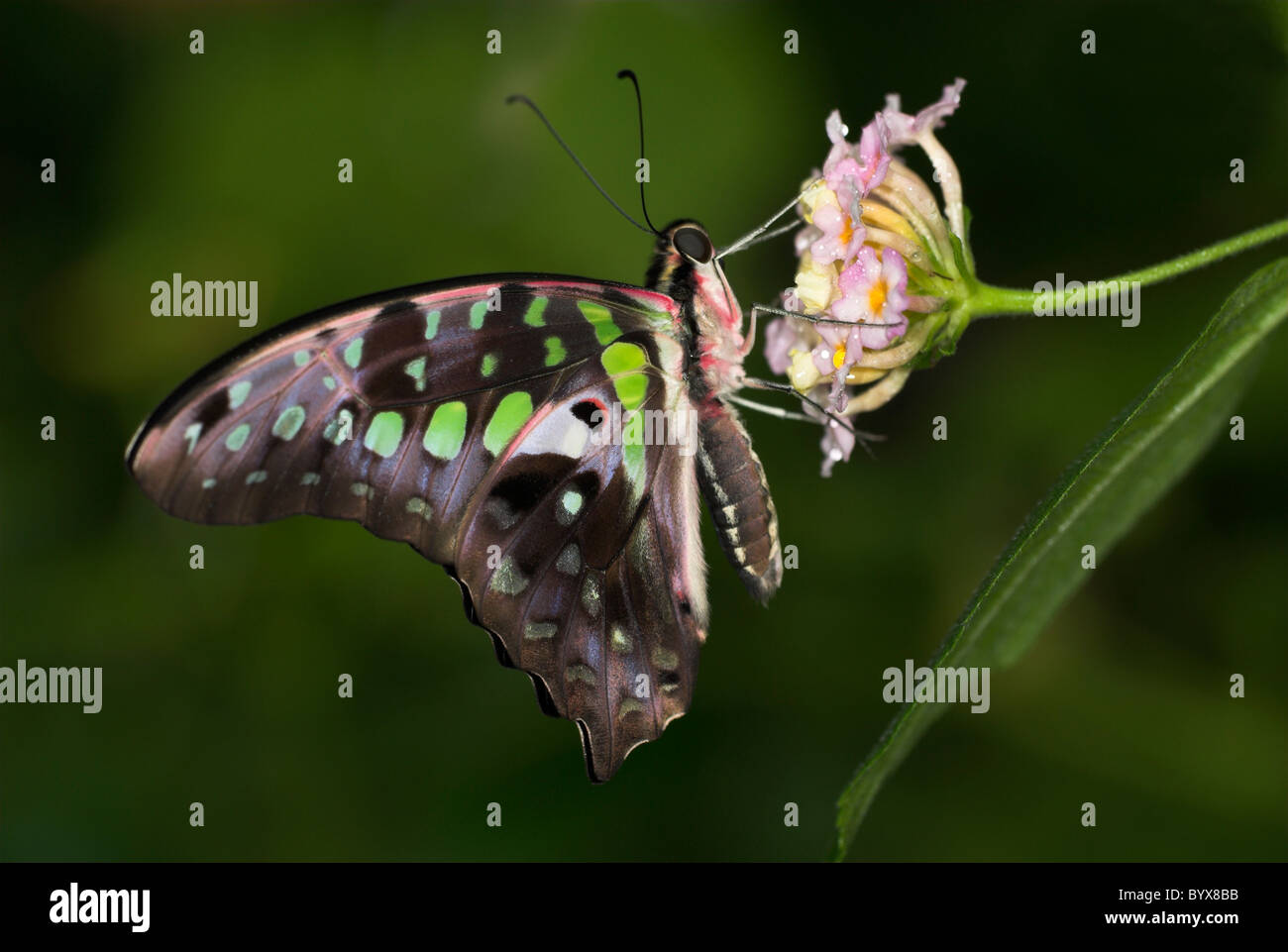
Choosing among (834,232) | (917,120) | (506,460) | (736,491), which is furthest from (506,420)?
(917,120)

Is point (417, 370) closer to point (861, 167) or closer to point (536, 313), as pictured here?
point (536, 313)

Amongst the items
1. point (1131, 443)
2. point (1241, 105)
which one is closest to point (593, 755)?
point (1131, 443)

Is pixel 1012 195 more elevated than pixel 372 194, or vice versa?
pixel 372 194

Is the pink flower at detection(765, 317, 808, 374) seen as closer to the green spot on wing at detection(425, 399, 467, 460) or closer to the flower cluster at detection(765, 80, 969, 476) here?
the flower cluster at detection(765, 80, 969, 476)

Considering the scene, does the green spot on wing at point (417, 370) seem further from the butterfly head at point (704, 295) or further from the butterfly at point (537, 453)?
the butterfly head at point (704, 295)

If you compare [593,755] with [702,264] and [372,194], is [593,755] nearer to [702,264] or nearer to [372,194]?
[702,264]

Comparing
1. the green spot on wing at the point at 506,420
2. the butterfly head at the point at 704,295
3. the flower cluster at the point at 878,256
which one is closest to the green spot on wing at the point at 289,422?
the green spot on wing at the point at 506,420
